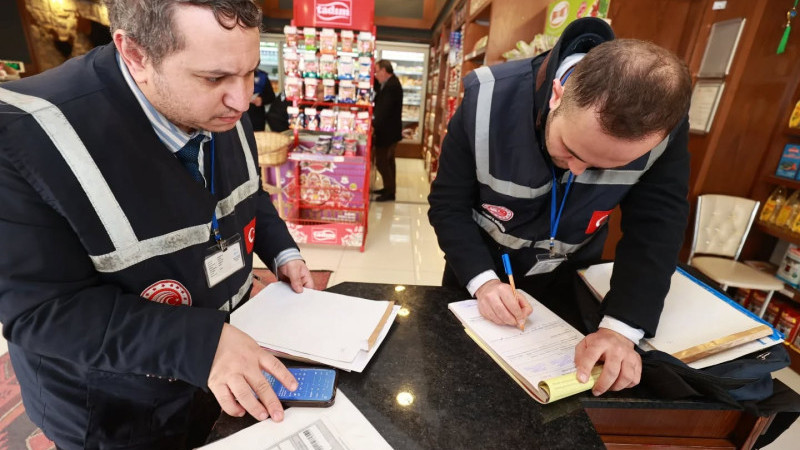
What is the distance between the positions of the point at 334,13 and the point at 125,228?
3.05m

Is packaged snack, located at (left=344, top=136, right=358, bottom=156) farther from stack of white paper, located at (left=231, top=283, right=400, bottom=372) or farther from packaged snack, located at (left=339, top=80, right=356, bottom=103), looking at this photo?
stack of white paper, located at (left=231, top=283, right=400, bottom=372)

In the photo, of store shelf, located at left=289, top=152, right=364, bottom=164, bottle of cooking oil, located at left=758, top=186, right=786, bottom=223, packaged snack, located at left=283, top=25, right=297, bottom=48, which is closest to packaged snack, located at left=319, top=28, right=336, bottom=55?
packaged snack, located at left=283, top=25, right=297, bottom=48

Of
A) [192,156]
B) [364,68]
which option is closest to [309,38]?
[364,68]

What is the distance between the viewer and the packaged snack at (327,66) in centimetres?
330

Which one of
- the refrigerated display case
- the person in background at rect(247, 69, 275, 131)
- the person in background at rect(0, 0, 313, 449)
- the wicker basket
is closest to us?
the person in background at rect(0, 0, 313, 449)

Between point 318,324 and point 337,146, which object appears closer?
point 318,324

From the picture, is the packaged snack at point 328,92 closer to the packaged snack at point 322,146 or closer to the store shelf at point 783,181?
the packaged snack at point 322,146

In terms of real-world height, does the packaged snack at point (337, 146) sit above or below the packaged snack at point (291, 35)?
below

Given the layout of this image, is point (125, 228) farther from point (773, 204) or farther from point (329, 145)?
point (773, 204)

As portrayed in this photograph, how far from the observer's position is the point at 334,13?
3.25 m

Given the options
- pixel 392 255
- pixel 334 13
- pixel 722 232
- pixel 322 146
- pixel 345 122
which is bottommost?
pixel 392 255

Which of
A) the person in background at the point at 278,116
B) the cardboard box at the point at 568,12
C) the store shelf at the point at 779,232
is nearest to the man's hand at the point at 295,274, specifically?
the cardboard box at the point at 568,12

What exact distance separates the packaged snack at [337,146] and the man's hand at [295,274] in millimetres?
2389

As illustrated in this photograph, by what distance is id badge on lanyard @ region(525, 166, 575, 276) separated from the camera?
3.81 ft
